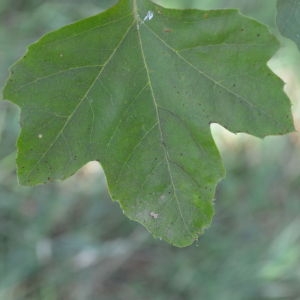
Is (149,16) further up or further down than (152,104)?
further up

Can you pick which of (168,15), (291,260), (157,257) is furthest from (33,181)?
(157,257)

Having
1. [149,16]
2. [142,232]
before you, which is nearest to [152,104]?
[149,16]

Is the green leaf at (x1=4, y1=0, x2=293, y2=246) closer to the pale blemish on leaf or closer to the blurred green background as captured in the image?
the pale blemish on leaf

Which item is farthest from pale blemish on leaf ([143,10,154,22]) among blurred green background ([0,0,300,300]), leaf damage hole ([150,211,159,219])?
A: blurred green background ([0,0,300,300])

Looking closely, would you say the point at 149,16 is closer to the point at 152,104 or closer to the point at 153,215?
the point at 152,104

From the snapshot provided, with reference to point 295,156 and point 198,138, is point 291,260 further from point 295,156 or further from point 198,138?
point 198,138

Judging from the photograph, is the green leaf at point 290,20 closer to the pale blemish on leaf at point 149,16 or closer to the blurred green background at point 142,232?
Answer: the pale blemish on leaf at point 149,16
